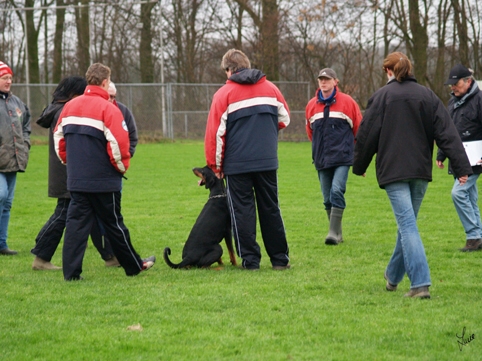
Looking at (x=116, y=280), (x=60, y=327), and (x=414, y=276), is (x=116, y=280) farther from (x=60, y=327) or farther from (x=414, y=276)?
(x=414, y=276)

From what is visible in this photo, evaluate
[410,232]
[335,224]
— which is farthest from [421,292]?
[335,224]

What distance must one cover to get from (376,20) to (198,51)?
10.2m

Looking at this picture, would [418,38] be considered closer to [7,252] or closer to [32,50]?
[32,50]

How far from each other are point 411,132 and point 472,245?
2.94m

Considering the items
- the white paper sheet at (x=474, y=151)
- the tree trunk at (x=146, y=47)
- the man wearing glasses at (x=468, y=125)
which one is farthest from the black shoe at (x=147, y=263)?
the tree trunk at (x=146, y=47)

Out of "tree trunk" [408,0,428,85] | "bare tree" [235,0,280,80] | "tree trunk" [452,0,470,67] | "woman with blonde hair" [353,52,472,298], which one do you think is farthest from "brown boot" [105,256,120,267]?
"bare tree" [235,0,280,80]

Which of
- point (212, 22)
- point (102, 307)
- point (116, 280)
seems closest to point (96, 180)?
point (116, 280)

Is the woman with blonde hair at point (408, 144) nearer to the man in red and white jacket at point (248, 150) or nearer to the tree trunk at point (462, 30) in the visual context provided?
the man in red and white jacket at point (248, 150)

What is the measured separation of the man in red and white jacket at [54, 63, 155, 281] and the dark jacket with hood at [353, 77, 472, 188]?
2.26 metres

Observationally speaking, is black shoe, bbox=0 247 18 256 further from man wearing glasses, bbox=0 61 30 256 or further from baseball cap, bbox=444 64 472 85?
baseball cap, bbox=444 64 472 85

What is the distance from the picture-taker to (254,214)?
21.9 ft

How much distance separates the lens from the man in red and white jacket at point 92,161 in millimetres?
6094

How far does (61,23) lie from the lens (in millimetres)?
34594

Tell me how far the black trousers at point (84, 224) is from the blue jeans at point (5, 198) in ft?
6.07
